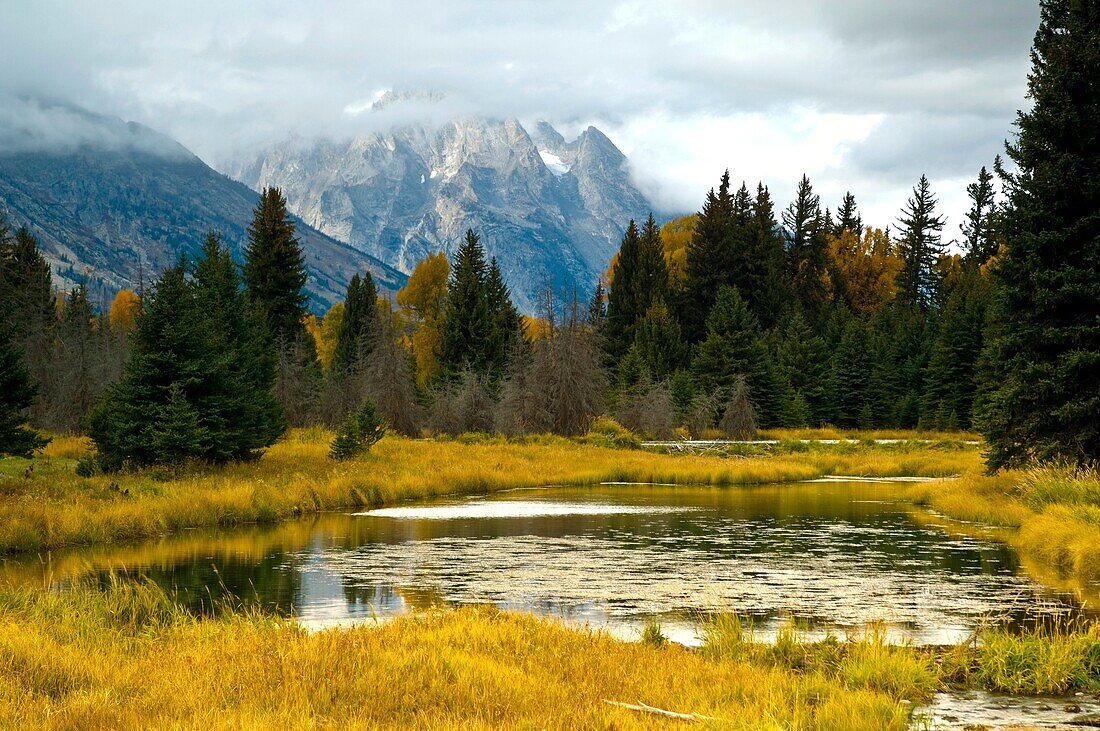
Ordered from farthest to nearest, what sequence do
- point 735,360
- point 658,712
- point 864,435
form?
point 735,360 < point 864,435 < point 658,712

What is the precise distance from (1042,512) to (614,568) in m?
11.9

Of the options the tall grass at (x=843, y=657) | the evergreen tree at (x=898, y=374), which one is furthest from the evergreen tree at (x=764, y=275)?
the tall grass at (x=843, y=657)

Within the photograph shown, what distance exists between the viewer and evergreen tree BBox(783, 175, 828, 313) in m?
97.6

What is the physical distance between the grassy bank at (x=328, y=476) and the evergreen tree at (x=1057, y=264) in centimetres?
1179

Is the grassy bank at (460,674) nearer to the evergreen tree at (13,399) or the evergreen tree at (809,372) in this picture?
the evergreen tree at (13,399)

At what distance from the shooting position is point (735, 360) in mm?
71812

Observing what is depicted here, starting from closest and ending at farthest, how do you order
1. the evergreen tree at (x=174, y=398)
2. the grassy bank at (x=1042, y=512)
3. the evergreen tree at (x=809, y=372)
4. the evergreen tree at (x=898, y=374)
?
the grassy bank at (x=1042, y=512) < the evergreen tree at (x=174, y=398) < the evergreen tree at (x=898, y=374) < the evergreen tree at (x=809, y=372)

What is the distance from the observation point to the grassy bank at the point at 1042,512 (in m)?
18.5

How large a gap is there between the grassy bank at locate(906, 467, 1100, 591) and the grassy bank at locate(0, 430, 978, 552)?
8.10m

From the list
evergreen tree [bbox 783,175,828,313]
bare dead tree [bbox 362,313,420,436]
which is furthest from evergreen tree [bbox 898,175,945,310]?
bare dead tree [bbox 362,313,420,436]

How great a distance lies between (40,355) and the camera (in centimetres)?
5694

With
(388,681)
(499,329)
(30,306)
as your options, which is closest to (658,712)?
(388,681)

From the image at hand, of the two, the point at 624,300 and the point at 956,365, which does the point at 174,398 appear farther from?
the point at 624,300

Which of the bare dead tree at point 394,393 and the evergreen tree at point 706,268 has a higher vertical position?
the evergreen tree at point 706,268
